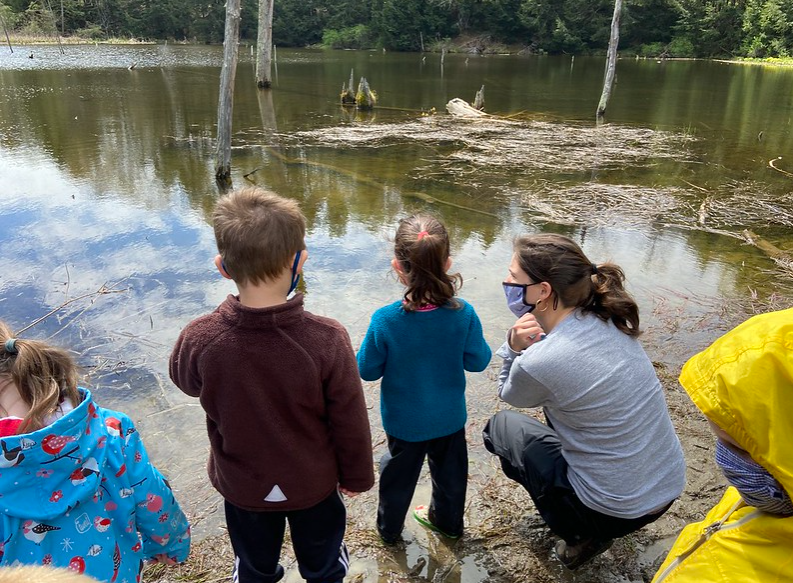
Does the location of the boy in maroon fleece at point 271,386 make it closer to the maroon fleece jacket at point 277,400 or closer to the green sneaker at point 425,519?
the maroon fleece jacket at point 277,400

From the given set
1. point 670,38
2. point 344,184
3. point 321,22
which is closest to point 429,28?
point 321,22

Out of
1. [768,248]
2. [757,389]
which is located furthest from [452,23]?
[757,389]

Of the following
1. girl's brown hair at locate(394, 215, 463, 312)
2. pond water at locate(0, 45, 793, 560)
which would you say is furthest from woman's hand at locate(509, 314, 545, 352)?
pond water at locate(0, 45, 793, 560)

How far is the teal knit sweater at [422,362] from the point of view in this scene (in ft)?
6.96

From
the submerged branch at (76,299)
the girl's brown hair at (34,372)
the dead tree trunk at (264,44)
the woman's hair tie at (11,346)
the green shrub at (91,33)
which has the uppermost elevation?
the green shrub at (91,33)

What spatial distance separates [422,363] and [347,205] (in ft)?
19.6

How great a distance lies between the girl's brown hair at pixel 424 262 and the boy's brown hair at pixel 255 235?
52 cm

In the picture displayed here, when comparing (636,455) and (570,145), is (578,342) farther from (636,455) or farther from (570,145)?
(570,145)

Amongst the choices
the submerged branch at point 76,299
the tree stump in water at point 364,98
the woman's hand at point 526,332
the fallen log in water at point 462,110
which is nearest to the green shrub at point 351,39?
the tree stump in water at point 364,98

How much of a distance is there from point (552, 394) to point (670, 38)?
180 ft

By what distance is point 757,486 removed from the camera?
1.30 meters

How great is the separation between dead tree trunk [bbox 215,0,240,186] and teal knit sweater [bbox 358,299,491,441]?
740 centimetres

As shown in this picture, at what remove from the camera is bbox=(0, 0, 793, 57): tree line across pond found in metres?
43.9

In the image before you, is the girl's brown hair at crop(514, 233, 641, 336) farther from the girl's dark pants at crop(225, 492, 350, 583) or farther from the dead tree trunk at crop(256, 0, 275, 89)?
the dead tree trunk at crop(256, 0, 275, 89)
